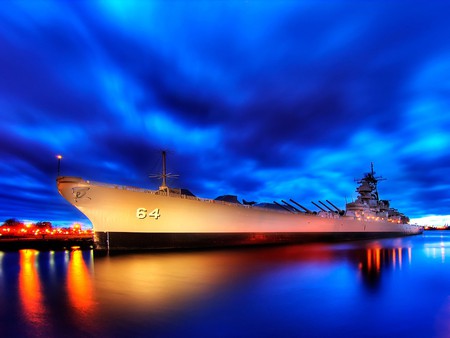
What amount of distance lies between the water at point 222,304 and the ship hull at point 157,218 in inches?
330

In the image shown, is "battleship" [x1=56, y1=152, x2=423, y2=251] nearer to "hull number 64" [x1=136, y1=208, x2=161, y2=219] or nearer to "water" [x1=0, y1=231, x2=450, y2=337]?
"hull number 64" [x1=136, y1=208, x2=161, y2=219]

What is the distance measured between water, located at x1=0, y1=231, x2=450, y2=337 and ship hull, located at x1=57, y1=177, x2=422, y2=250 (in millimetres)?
8377

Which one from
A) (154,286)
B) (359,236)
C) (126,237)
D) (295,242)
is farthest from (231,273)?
(359,236)

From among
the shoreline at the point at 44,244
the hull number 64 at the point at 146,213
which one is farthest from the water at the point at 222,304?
the shoreline at the point at 44,244

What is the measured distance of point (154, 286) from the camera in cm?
1006

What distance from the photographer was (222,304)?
785 cm

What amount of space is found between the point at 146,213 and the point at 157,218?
0.91 meters

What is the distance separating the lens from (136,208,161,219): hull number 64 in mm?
21859

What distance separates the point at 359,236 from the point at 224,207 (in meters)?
33.4

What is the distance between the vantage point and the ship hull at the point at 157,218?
2145 cm

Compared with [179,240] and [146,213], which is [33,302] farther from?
[179,240]

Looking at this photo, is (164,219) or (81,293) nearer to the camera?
(81,293)

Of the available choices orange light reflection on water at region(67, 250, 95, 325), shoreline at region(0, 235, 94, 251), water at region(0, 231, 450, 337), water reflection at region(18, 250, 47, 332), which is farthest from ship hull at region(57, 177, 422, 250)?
shoreline at region(0, 235, 94, 251)

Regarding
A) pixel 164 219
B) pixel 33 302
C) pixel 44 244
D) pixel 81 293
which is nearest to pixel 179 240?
pixel 164 219
